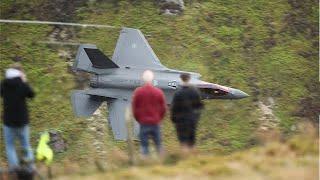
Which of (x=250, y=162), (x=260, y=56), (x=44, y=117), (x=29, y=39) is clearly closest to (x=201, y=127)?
(x=260, y=56)

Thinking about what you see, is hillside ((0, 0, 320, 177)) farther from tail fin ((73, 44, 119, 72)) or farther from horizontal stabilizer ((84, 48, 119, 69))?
horizontal stabilizer ((84, 48, 119, 69))

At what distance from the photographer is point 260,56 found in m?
20.8

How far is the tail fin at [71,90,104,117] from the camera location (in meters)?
16.9

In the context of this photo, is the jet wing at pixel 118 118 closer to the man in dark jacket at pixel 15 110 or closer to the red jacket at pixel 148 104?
the red jacket at pixel 148 104

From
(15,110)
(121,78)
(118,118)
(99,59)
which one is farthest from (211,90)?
(15,110)

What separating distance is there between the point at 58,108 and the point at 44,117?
565 mm

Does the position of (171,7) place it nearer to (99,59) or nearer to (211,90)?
(99,59)

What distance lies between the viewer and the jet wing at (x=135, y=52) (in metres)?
16.5

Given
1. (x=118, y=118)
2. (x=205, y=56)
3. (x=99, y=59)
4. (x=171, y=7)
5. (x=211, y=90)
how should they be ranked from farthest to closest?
(x=171, y=7) → (x=205, y=56) → (x=99, y=59) → (x=118, y=118) → (x=211, y=90)

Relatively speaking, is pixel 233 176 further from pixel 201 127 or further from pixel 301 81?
pixel 301 81

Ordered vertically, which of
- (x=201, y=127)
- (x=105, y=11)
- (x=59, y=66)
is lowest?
(x=201, y=127)

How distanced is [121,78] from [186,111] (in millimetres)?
6164

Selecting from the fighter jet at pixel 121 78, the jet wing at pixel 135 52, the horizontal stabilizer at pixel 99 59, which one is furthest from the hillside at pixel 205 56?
the jet wing at pixel 135 52

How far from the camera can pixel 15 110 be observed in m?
9.80
